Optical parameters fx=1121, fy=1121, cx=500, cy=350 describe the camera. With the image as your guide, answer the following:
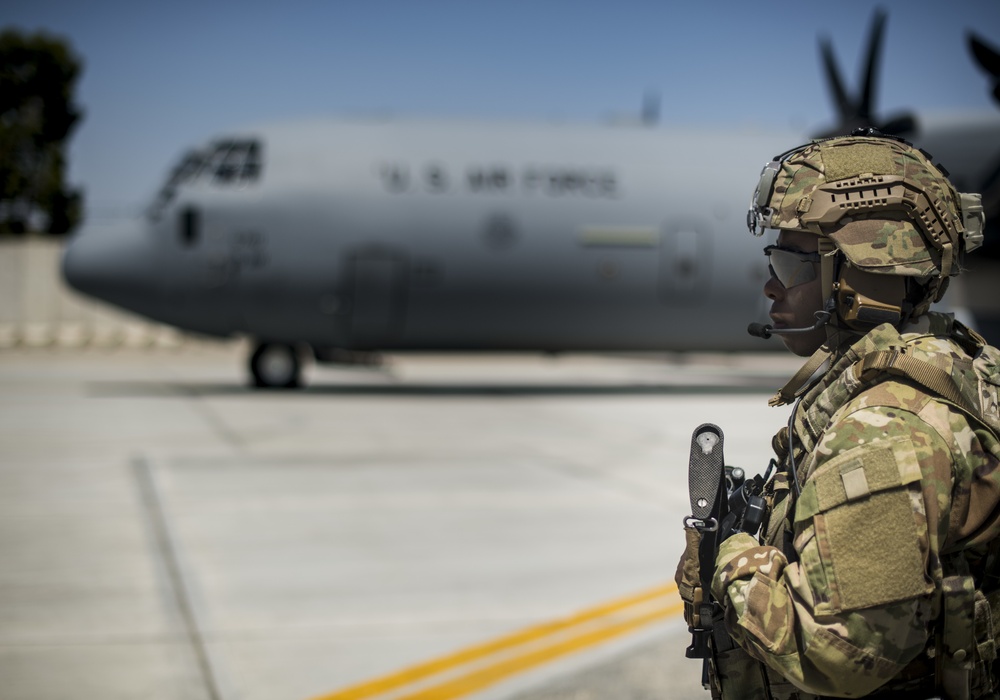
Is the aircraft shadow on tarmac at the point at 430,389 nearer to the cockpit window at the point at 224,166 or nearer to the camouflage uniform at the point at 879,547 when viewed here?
the cockpit window at the point at 224,166

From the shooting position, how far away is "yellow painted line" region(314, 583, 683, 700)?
4.88 m

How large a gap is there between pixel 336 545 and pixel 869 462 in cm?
591

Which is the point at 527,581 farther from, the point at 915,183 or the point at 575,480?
the point at 915,183

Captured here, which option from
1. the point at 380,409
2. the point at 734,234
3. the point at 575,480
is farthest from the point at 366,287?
the point at 575,480

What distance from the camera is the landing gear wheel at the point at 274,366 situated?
60.3ft

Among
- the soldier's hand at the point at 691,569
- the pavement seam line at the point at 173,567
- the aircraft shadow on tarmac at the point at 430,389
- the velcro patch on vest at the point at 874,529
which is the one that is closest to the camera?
the velcro patch on vest at the point at 874,529

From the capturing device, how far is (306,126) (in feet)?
57.2

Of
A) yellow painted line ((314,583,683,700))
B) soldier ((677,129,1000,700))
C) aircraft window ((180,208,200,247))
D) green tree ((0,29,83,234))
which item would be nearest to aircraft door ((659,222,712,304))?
aircraft window ((180,208,200,247))

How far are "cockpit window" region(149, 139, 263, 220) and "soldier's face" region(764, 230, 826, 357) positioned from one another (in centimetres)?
1535

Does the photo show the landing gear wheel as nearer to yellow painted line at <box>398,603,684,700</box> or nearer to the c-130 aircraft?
the c-130 aircraft

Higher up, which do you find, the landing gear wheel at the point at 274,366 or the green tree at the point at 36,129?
the green tree at the point at 36,129

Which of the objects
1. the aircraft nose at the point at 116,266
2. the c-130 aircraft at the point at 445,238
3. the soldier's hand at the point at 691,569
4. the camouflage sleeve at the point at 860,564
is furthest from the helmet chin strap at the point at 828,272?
the aircraft nose at the point at 116,266

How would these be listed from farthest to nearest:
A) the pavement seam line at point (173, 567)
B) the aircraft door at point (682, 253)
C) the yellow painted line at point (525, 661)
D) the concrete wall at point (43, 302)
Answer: the concrete wall at point (43, 302), the aircraft door at point (682, 253), the pavement seam line at point (173, 567), the yellow painted line at point (525, 661)

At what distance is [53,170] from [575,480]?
49710 millimetres
